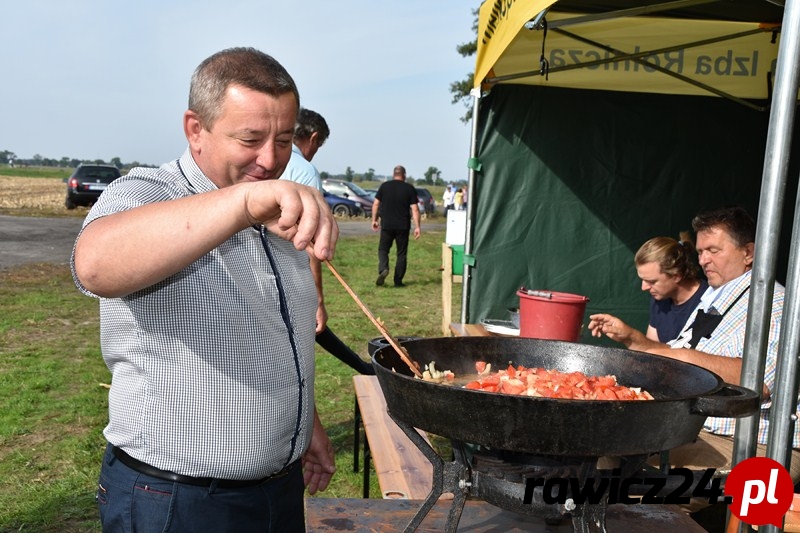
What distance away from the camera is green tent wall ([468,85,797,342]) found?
5.83 meters

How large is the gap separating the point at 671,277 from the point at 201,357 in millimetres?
3196

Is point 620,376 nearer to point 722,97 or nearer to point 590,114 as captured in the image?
point 590,114

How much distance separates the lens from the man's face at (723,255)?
351cm

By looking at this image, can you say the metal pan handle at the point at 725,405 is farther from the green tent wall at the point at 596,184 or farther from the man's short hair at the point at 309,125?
the green tent wall at the point at 596,184

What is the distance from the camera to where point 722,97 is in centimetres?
588

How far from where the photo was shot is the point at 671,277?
4.20m

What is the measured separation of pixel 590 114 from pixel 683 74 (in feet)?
2.42

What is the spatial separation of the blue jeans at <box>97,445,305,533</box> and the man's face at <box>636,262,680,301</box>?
9.65 feet

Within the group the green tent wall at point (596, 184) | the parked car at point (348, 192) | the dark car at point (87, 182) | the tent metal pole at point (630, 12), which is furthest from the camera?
the parked car at point (348, 192)

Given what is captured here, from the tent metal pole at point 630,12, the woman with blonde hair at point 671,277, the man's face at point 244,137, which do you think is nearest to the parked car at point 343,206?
the woman with blonde hair at point 671,277

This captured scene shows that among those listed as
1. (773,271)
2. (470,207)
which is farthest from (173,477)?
(470,207)

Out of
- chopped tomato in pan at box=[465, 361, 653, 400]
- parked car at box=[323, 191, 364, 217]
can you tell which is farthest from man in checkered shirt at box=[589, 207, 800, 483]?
parked car at box=[323, 191, 364, 217]

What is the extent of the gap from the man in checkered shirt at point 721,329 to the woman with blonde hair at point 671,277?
1.24 feet

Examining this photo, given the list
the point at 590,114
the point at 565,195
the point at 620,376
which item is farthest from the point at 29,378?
the point at 620,376
